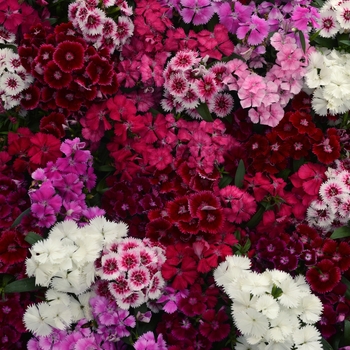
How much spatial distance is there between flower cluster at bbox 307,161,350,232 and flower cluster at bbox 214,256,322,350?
502mm

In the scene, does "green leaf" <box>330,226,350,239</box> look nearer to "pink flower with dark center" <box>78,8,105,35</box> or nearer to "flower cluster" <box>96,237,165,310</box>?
"flower cluster" <box>96,237,165,310</box>

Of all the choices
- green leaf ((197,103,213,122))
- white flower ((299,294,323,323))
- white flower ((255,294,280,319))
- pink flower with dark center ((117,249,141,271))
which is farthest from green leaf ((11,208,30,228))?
white flower ((299,294,323,323))

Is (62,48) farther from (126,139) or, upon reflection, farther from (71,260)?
(71,260)

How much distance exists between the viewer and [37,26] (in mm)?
2697

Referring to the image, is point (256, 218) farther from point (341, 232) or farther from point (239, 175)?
point (341, 232)

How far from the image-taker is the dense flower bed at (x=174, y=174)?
2238 millimetres

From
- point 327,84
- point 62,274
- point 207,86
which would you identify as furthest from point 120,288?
point 327,84

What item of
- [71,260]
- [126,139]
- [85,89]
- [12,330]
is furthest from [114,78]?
[12,330]

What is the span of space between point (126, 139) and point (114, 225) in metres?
0.59

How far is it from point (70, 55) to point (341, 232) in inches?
70.9

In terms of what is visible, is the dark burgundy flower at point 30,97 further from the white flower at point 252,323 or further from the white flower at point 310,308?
the white flower at point 310,308

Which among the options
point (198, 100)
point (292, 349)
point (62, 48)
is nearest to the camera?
point (292, 349)

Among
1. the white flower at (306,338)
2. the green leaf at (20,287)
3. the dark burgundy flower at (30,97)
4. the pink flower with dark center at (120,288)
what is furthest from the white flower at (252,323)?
the dark burgundy flower at (30,97)

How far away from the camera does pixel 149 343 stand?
219 centimetres
